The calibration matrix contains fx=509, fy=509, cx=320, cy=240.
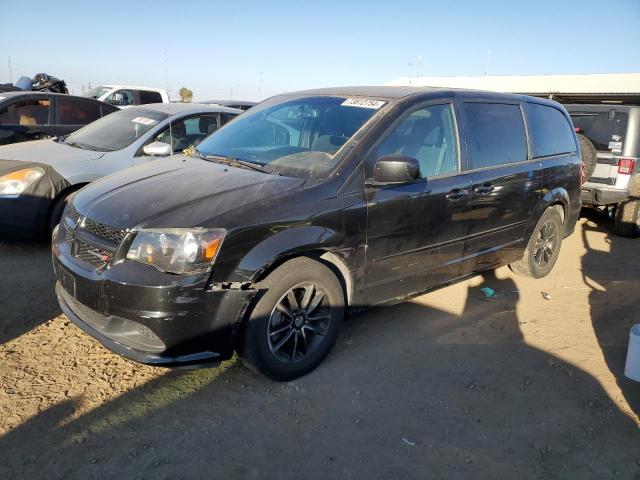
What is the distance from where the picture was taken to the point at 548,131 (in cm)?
505

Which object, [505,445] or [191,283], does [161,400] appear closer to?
[191,283]

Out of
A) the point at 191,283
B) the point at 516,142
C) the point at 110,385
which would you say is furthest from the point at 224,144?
the point at 516,142

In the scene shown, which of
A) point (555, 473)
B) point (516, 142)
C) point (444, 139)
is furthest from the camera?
point (516, 142)

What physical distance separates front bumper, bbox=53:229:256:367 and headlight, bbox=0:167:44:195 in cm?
260

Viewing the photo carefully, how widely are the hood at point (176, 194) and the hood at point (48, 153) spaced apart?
2.15 m

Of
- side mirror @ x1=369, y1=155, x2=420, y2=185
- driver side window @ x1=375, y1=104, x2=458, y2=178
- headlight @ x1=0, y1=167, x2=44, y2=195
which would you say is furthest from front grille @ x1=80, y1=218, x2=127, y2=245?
headlight @ x1=0, y1=167, x2=44, y2=195

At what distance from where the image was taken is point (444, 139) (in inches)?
153

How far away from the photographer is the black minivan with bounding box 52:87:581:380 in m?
2.71

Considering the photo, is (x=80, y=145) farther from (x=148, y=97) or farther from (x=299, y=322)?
(x=148, y=97)

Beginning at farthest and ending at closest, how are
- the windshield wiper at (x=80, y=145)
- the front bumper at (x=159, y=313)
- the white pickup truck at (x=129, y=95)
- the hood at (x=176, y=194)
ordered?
the white pickup truck at (x=129, y=95) → the windshield wiper at (x=80, y=145) → the hood at (x=176, y=194) → the front bumper at (x=159, y=313)

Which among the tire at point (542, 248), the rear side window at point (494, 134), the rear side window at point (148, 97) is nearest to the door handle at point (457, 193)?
the rear side window at point (494, 134)

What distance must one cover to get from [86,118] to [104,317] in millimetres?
5944

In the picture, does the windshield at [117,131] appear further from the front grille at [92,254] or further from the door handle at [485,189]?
the door handle at [485,189]

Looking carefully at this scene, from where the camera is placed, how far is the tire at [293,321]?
291 cm
